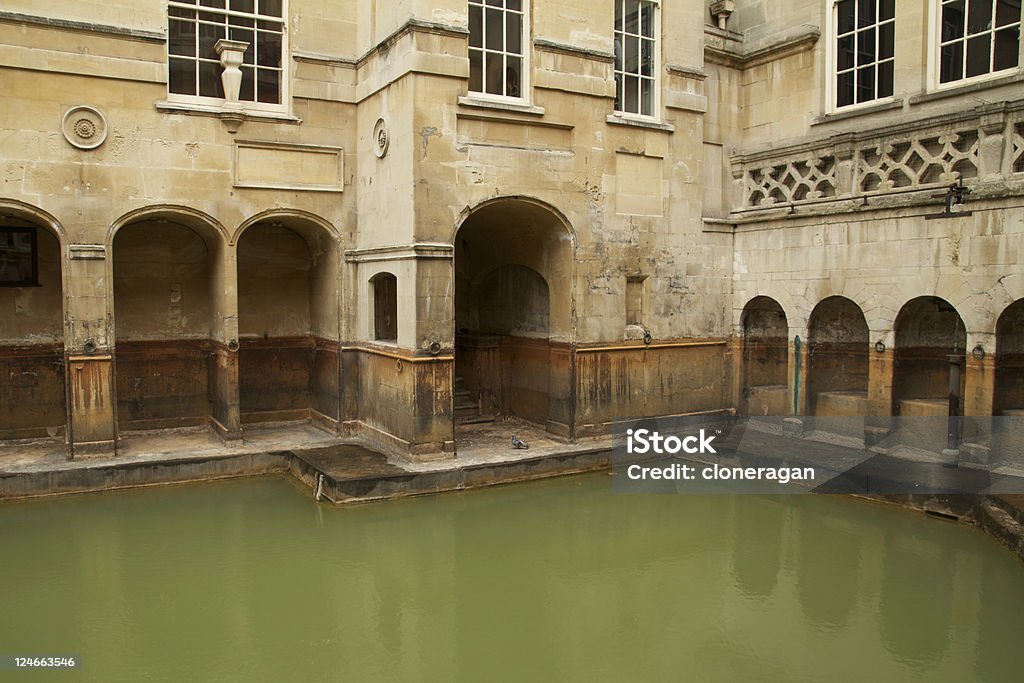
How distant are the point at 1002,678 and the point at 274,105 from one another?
32.0 feet

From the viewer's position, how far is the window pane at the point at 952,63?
9.97 meters

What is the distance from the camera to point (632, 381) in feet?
38.0

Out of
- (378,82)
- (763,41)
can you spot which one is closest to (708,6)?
(763,41)

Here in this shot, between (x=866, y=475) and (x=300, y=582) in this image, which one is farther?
(x=866, y=475)

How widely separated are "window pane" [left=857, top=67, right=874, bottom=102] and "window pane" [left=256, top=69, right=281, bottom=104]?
301 inches

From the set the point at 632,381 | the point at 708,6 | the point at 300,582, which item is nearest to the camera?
the point at 300,582

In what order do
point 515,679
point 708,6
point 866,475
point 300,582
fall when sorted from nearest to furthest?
point 515,679
point 300,582
point 866,475
point 708,6

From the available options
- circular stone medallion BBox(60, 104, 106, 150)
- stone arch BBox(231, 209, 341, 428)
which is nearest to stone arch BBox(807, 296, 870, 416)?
stone arch BBox(231, 209, 341, 428)

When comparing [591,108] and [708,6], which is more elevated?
[708,6]

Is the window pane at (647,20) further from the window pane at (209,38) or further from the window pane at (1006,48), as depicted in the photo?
the window pane at (209,38)

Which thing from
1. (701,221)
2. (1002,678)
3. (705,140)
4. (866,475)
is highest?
(705,140)

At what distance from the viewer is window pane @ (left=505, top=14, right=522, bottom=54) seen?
10523mm

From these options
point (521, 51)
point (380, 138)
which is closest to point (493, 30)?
point (521, 51)

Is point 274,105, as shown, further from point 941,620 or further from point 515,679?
point 941,620
